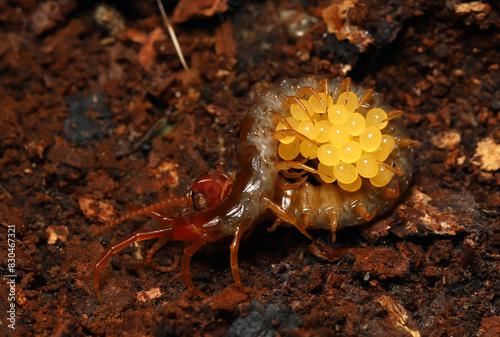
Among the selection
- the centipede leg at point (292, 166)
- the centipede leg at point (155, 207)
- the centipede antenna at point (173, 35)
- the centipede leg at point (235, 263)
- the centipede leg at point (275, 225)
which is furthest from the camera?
the centipede antenna at point (173, 35)

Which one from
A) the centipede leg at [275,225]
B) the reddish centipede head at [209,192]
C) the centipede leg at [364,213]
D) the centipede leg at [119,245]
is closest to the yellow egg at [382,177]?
the centipede leg at [364,213]

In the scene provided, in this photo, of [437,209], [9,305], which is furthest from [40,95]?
[437,209]

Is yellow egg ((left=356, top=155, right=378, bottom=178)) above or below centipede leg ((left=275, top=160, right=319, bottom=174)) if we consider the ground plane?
below

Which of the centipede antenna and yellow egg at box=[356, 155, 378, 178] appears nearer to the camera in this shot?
yellow egg at box=[356, 155, 378, 178]

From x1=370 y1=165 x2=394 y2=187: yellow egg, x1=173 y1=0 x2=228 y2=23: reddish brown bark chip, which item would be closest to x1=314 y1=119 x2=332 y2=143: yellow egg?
x1=370 y1=165 x2=394 y2=187: yellow egg

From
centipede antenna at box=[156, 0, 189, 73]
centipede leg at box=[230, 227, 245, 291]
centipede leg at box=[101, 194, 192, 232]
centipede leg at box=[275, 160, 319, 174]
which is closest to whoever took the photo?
centipede leg at box=[230, 227, 245, 291]

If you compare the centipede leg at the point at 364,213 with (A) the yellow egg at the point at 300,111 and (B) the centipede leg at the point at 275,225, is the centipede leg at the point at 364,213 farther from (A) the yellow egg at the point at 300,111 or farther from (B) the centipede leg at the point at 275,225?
(A) the yellow egg at the point at 300,111

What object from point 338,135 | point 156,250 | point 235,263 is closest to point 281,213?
point 235,263

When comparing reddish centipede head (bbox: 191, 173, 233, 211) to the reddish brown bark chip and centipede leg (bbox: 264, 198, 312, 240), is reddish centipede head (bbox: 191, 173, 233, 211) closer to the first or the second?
centipede leg (bbox: 264, 198, 312, 240)

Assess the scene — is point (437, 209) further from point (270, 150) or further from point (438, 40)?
point (438, 40)
